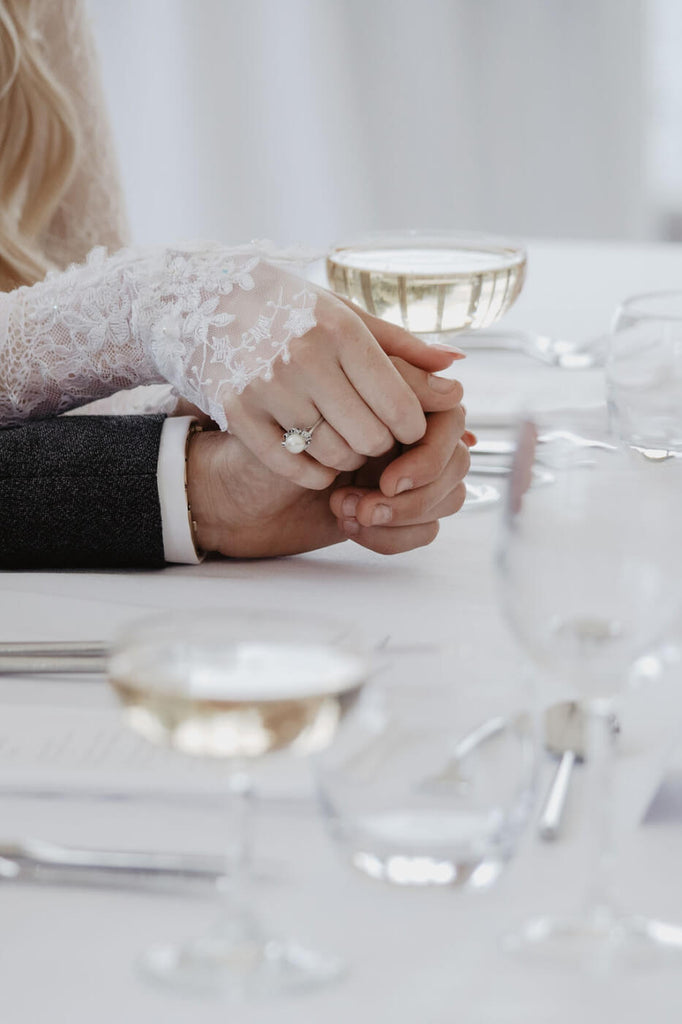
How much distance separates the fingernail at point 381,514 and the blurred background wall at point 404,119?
117 inches

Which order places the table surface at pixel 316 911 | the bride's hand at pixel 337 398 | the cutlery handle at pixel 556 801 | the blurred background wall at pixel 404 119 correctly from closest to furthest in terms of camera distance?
the table surface at pixel 316 911, the cutlery handle at pixel 556 801, the bride's hand at pixel 337 398, the blurred background wall at pixel 404 119

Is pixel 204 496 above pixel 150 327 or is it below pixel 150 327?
below

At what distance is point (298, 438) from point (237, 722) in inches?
19.9

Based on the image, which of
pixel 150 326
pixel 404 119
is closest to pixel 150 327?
pixel 150 326

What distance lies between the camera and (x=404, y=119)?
14.5ft

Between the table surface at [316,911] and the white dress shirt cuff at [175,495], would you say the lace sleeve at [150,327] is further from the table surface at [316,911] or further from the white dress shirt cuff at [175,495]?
the table surface at [316,911]

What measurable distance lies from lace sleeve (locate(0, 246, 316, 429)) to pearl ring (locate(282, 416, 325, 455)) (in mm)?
48

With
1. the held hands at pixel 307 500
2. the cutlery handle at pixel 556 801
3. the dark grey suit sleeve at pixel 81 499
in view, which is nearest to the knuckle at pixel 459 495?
the held hands at pixel 307 500

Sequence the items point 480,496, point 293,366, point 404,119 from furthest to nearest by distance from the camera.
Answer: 1. point 404,119
2. point 480,496
3. point 293,366

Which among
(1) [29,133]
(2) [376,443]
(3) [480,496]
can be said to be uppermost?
(1) [29,133]

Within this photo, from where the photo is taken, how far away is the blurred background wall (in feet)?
12.7

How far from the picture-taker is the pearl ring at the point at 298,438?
953 millimetres

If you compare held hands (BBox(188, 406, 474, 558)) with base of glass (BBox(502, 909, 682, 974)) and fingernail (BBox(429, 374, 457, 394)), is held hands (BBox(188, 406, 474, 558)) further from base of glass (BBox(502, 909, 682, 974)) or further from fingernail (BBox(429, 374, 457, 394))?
base of glass (BBox(502, 909, 682, 974))

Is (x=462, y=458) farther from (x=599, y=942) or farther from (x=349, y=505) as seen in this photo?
(x=599, y=942)
